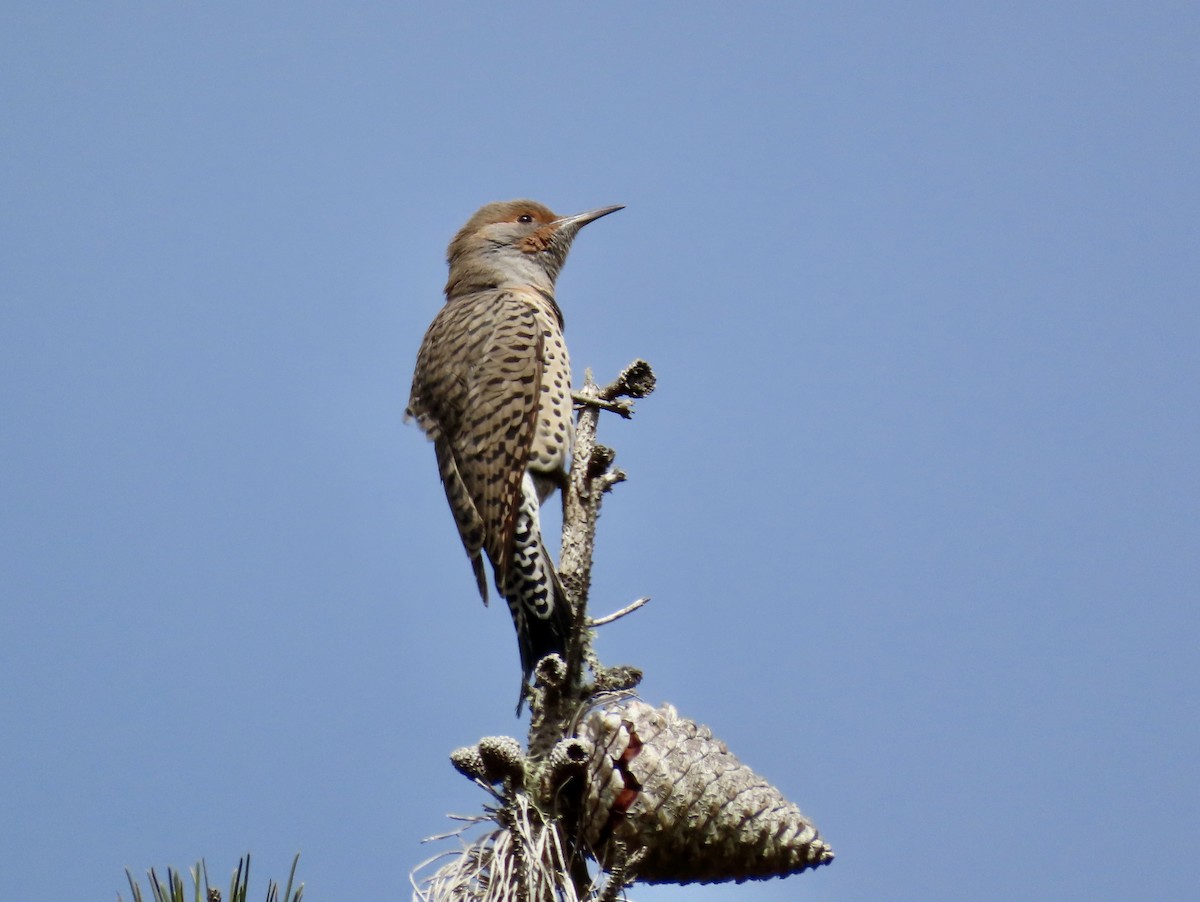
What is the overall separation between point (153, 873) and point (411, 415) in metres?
3.15

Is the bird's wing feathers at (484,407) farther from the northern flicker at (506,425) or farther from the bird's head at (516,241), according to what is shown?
the bird's head at (516,241)

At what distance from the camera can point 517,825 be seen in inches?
115

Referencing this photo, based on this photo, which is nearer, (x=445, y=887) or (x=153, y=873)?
(x=153, y=873)

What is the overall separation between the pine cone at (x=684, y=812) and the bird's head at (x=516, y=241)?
3380 mm

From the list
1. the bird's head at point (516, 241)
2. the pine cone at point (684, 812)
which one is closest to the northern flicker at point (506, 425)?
the bird's head at point (516, 241)

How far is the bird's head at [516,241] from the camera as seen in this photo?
→ 6105mm

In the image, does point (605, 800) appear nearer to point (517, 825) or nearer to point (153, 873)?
point (517, 825)

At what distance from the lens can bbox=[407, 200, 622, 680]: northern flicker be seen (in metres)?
4.55

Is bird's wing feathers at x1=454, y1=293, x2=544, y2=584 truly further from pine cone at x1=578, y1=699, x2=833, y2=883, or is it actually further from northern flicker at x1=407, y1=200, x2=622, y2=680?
pine cone at x1=578, y1=699, x2=833, y2=883

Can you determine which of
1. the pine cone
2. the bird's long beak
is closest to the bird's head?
the bird's long beak

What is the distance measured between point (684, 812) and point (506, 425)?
91.1 inches

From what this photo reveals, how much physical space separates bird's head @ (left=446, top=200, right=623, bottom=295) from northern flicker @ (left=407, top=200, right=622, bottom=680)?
12 cm

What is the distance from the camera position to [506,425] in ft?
16.4

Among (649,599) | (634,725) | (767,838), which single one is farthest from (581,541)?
(767,838)
